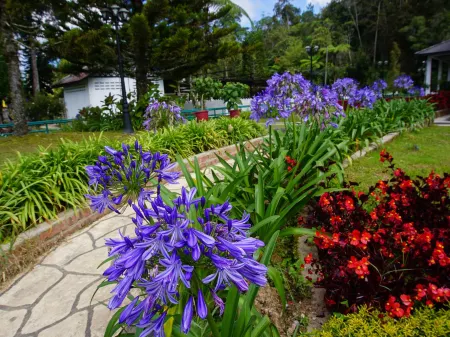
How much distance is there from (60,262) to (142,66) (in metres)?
9.12

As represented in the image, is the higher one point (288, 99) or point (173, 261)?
point (288, 99)

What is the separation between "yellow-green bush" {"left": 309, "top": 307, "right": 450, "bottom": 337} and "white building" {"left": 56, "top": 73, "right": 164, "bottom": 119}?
19.2 m

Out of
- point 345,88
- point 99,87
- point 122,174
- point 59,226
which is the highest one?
point 99,87

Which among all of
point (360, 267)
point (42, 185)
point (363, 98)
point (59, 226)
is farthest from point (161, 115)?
point (360, 267)

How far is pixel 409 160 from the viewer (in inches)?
193

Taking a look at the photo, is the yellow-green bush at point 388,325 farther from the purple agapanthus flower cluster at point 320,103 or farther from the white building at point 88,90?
the white building at point 88,90

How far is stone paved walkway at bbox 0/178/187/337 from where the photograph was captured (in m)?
1.91

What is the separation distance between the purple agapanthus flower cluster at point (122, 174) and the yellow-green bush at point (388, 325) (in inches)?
40.8

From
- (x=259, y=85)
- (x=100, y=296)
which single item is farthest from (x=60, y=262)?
(x=259, y=85)

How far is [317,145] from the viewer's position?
3527 mm

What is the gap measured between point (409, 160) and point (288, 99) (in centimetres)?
268

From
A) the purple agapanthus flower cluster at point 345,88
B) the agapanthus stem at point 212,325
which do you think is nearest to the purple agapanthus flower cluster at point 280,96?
the agapanthus stem at point 212,325

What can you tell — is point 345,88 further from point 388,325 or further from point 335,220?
point 388,325

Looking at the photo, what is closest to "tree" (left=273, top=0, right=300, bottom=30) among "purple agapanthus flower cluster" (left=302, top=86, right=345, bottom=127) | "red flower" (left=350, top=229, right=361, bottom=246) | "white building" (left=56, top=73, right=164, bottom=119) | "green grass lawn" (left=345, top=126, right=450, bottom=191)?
"white building" (left=56, top=73, right=164, bottom=119)
